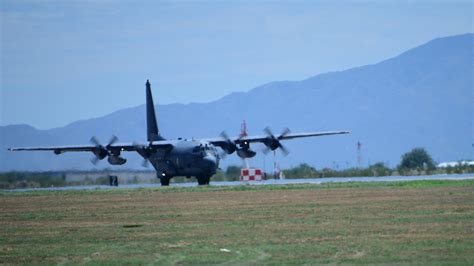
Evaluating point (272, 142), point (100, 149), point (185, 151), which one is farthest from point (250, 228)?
point (100, 149)

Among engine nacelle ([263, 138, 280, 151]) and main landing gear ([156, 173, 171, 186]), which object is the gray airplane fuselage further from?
engine nacelle ([263, 138, 280, 151])

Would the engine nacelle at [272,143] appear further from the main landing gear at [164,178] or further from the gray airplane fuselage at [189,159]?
the main landing gear at [164,178]

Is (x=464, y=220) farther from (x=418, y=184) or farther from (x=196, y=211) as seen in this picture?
(x=418, y=184)

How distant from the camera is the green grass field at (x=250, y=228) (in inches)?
1043

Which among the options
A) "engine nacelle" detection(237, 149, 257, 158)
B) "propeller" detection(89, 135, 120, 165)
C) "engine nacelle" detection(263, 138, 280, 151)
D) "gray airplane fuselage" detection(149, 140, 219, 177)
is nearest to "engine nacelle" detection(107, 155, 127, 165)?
"propeller" detection(89, 135, 120, 165)

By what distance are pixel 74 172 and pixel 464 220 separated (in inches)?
1761

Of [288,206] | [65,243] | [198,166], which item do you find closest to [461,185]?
[288,206]

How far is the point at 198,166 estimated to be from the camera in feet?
228

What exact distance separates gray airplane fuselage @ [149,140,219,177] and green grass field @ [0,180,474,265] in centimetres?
1578

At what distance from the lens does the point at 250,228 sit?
109 ft

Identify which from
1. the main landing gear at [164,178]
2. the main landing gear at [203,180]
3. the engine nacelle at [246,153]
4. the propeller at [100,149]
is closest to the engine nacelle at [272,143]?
the engine nacelle at [246,153]

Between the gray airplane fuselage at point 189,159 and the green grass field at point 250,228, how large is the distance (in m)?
15.8

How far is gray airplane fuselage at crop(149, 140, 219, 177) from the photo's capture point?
69438 millimetres

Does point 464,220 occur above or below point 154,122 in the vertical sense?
below
